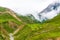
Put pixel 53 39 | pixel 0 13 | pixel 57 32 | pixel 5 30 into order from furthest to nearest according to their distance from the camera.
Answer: pixel 0 13, pixel 5 30, pixel 57 32, pixel 53 39

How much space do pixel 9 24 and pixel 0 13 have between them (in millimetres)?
35477

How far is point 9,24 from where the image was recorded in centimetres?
12494

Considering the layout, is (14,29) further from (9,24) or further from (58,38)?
(58,38)

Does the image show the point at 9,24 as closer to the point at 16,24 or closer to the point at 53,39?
the point at 16,24

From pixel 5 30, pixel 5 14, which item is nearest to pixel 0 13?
pixel 5 14

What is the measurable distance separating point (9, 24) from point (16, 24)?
8482 millimetres

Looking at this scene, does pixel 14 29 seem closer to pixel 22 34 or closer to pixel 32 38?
pixel 22 34

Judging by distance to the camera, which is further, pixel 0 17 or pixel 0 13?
pixel 0 13

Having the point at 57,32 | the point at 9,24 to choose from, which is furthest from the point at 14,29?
the point at 57,32

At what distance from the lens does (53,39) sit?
9650 centimetres

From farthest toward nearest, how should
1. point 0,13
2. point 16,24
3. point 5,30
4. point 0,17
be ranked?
point 0,13, point 0,17, point 16,24, point 5,30

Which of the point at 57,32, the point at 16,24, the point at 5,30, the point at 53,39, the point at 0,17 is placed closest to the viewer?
the point at 53,39

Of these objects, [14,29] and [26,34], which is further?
[14,29]

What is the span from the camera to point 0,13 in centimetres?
15888
